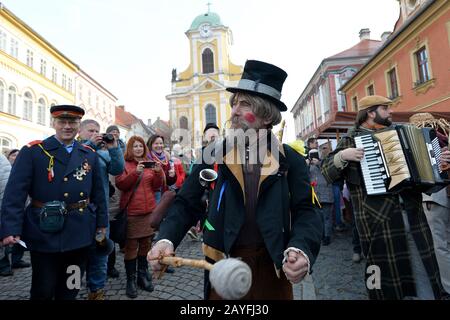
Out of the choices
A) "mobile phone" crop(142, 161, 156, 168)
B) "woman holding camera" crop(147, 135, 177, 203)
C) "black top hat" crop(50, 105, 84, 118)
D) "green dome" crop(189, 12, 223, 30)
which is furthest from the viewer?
"green dome" crop(189, 12, 223, 30)

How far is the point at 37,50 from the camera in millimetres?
23000

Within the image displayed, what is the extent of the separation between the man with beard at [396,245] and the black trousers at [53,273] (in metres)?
2.85

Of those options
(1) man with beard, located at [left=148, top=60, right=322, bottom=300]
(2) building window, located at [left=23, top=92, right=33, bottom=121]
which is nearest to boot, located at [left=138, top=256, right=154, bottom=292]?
(1) man with beard, located at [left=148, top=60, right=322, bottom=300]

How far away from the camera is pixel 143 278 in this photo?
374 cm

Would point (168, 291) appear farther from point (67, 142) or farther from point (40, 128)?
point (40, 128)

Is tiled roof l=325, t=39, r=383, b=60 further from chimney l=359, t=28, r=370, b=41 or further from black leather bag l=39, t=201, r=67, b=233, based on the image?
black leather bag l=39, t=201, r=67, b=233

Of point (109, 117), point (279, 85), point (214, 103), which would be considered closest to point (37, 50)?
point (109, 117)

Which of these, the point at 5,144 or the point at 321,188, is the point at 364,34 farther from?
the point at 5,144

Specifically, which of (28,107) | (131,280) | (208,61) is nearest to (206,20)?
(208,61)

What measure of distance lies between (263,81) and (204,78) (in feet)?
146

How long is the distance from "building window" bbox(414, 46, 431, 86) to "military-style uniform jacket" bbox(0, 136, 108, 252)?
15706 millimetres

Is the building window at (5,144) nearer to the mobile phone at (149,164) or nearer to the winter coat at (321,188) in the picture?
the mobile phone at (149,164)

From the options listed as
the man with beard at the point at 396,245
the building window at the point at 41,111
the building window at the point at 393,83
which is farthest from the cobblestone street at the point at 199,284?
the building window at the point at 41,111

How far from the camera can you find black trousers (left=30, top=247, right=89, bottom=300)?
2369 millimetres
